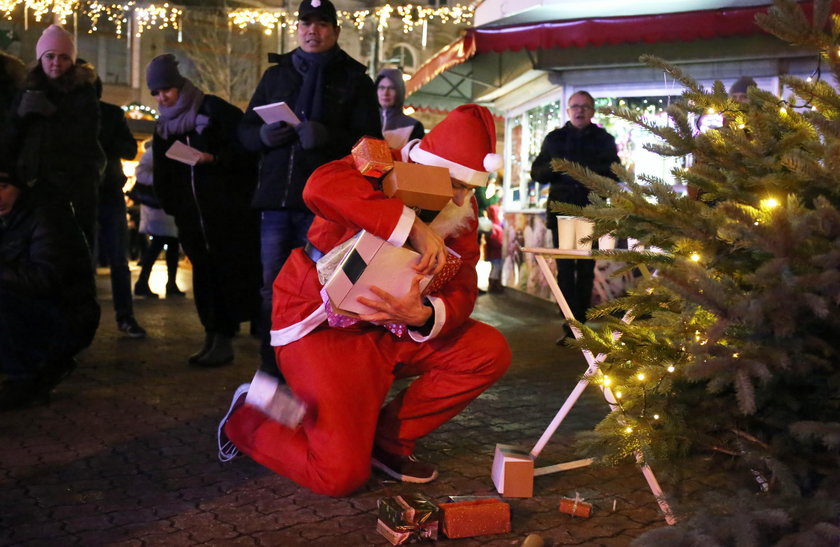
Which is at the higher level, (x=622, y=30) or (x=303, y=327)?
(x=622, y=30)

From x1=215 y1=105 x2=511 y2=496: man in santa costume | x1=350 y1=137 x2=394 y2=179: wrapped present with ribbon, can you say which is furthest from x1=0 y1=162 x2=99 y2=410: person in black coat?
x1=350 y1=137 x2=394 y2=179: wrapped present with ribbon

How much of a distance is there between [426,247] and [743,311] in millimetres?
1210

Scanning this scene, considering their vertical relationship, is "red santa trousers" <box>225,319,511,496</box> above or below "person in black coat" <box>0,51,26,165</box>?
below

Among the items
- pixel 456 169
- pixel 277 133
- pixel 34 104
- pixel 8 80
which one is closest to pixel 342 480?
pixel 456 169

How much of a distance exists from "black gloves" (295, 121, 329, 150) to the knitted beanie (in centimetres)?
157

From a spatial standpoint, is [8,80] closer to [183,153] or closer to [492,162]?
[183,153]

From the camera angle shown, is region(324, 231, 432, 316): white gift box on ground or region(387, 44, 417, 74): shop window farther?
region(387, 44, 417, 74): shop window

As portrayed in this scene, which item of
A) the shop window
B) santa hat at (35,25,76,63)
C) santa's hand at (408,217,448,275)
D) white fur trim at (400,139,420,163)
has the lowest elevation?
santa's hand at (408,217,448,275)

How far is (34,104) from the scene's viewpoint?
5.87 meters

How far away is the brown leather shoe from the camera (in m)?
3.67

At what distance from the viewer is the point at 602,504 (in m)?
3.48

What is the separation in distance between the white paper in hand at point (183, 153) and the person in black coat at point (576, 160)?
2955 millimetres

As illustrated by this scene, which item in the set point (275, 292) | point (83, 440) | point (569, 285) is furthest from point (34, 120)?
point (569, 285)

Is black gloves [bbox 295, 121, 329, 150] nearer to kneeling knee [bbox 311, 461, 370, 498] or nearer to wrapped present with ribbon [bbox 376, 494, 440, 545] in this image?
kneeling knee [bbox 311, 461, 370, 498]
